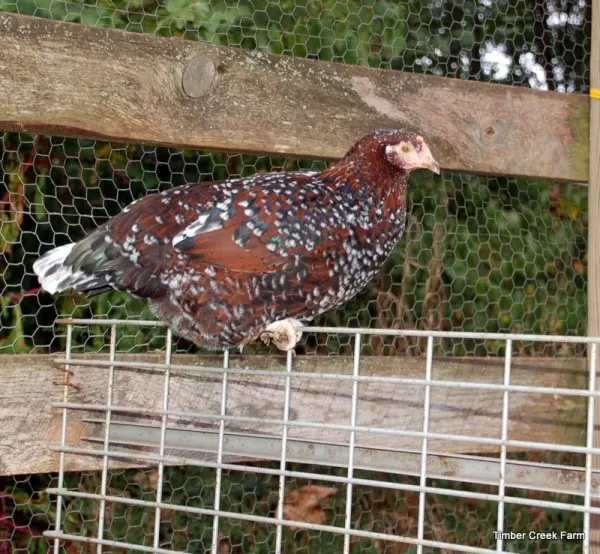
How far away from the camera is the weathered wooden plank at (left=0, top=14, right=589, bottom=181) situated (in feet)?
4.80

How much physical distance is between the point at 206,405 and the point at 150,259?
12.0 inches

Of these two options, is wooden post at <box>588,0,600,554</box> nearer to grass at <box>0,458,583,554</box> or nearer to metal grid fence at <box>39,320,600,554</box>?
metal grid fence at <box>39,320,600,554</box>

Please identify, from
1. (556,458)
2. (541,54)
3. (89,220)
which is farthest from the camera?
(556,458)

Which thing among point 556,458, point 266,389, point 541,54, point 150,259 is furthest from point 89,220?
point 556,458

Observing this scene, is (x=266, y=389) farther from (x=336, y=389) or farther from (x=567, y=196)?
(x=567, y=196)

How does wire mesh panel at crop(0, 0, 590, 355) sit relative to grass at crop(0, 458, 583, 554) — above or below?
above

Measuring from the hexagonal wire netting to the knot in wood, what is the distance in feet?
1.68

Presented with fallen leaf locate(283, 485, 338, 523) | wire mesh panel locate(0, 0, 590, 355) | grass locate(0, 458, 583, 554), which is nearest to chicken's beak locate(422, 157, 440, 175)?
wire mesh panel locate(0, 0, 590, 355)

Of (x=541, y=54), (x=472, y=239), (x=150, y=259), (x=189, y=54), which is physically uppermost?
(x=541, y=54)

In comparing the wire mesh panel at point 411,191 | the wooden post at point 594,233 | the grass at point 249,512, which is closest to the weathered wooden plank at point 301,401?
the wooden post at point 594,233

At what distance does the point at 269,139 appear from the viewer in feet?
5.37

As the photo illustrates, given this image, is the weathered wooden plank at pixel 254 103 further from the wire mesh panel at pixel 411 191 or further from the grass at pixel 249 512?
the grass at pixel 249 512

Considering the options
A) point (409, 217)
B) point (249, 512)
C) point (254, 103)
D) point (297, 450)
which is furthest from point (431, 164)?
point (249, 512)

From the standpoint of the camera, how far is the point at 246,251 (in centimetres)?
165
